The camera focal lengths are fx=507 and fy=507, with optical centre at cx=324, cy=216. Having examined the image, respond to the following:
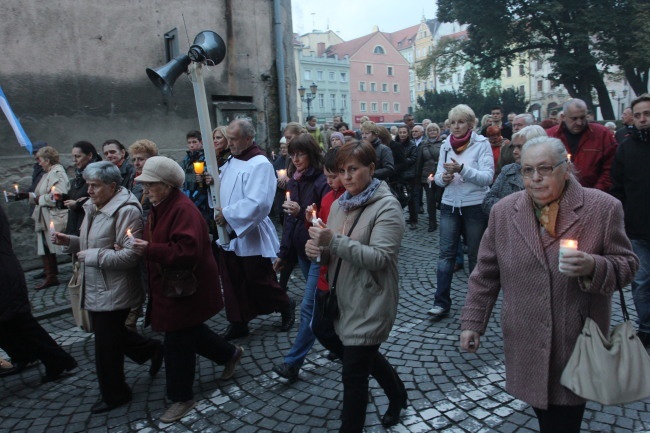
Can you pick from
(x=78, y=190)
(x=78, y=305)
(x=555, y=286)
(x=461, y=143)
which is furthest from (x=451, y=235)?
(x=78, y=190)

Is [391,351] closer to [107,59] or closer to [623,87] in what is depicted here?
[107,59]

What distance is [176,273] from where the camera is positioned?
3.36 m

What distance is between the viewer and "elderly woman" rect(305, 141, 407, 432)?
2652 mm

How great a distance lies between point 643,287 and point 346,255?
2.96m

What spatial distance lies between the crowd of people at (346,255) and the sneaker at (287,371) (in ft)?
0.05

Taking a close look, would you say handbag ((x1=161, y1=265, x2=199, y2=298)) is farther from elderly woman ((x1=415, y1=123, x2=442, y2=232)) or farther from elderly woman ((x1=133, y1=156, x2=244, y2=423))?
elderly woman ((x1=415, y1=123, x2=442, y2=232))

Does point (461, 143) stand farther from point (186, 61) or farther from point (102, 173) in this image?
point (102, 173)

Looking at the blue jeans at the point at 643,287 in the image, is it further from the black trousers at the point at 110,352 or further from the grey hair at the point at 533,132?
the black trousers at the point at 110,352

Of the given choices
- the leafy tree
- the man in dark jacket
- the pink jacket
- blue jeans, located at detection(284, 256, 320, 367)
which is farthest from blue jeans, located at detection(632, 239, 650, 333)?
the leafy tree

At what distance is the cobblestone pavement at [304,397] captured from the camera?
326 cm

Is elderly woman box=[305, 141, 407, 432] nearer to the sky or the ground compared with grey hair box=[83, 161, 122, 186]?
nearer to the ground

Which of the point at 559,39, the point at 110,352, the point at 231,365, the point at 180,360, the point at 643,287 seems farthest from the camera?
the point at 559,39

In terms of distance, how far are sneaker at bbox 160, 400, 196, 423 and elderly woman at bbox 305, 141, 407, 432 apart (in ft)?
4.30

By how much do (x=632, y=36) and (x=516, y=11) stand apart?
6.75m
